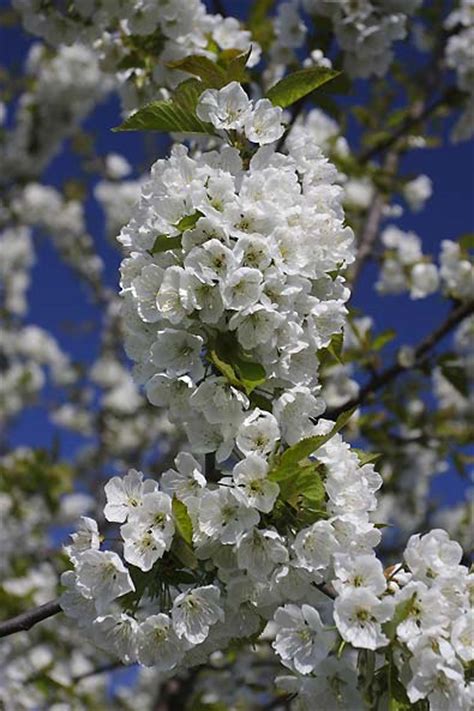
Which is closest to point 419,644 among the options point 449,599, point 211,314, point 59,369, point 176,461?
point 449,599

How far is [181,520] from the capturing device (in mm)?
1454

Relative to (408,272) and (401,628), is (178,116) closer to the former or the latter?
(401,628)

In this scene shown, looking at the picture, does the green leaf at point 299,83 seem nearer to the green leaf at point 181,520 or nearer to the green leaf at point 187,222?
the green leaf at point 187,222

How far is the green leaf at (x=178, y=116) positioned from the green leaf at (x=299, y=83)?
0.19 metres

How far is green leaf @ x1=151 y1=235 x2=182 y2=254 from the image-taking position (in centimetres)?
163

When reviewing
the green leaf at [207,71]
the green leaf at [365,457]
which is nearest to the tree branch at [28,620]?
the green leaf at [365,457]

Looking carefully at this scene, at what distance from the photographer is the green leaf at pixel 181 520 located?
1.45 meters

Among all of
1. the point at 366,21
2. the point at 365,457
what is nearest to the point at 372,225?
the point at 366,21

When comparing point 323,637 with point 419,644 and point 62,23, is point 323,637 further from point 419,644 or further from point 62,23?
point 62,23

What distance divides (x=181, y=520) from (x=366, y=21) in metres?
2.21

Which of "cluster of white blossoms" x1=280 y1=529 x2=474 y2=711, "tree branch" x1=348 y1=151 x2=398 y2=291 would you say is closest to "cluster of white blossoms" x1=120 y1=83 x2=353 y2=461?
"cluster of white blossoms" x1=280 y1=529 x2=474 y2=711

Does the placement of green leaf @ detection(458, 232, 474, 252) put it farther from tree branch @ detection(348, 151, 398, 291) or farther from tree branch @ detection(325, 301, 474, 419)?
tree branch @ detection(348, 151, 398, 291)

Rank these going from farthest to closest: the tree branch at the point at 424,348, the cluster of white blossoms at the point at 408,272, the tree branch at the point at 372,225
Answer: the tree branch at the point at 372,225
the cluster of white blossoms at the point at 408,272
the tree branch at the point at 424,348

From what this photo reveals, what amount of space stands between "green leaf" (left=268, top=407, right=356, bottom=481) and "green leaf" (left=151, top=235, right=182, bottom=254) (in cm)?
51
